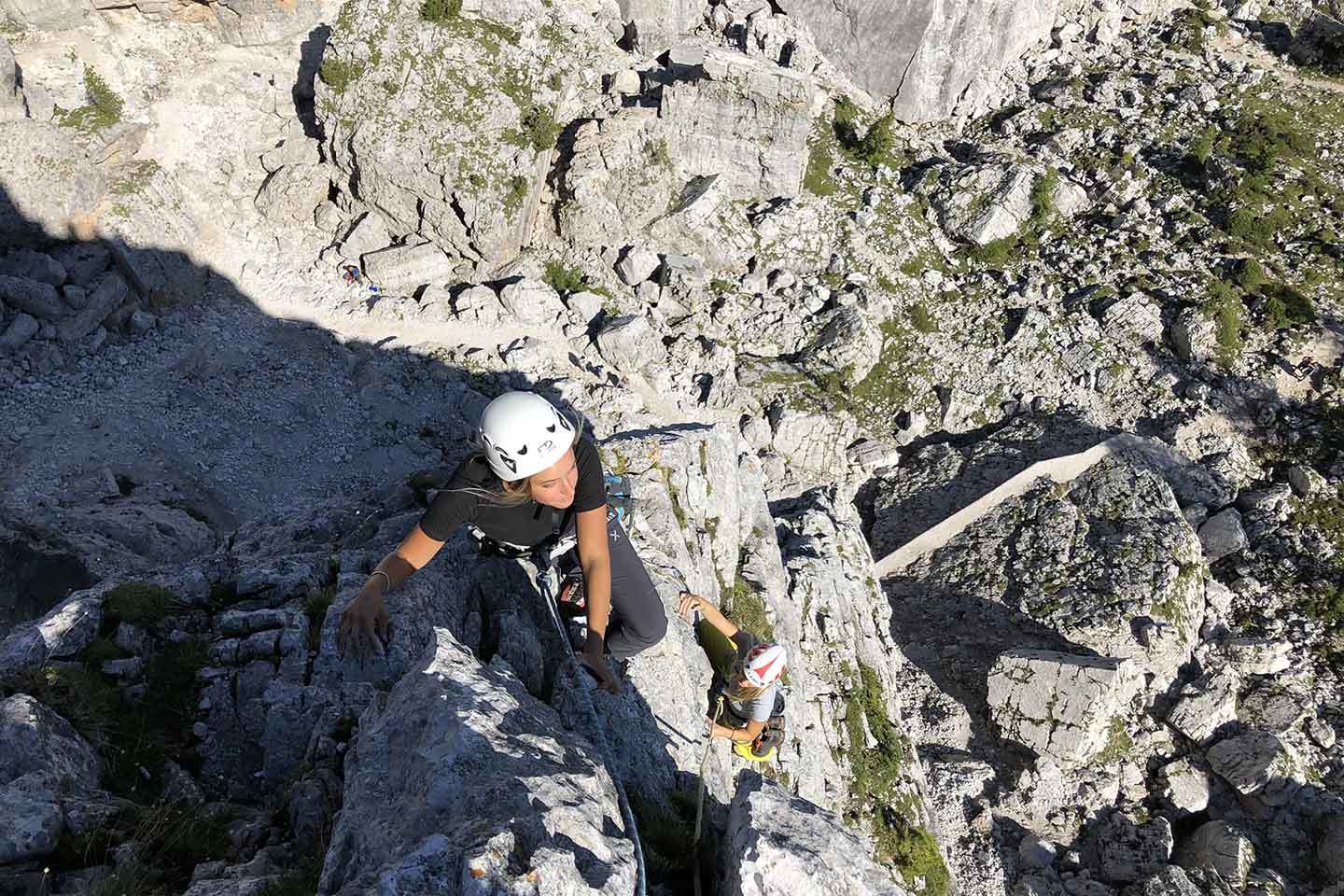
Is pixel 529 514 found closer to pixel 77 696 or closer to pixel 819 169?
pixel 77 696

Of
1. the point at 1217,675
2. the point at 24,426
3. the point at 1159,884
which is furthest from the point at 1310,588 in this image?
the point at 24,426

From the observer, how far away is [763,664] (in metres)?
8.88

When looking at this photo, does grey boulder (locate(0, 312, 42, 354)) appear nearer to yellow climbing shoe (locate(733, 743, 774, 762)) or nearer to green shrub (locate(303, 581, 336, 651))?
green shrub (locate(303, 581, 336, 651))

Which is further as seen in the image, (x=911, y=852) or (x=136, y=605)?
(x=911, y=852)

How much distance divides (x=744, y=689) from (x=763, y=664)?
0.71 m

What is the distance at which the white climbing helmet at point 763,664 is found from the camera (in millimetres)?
8859

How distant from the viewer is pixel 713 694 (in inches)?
412

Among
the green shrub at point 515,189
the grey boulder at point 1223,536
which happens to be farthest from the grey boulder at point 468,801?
the green shrub at point 515,189

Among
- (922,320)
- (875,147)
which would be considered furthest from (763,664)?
(875,147)

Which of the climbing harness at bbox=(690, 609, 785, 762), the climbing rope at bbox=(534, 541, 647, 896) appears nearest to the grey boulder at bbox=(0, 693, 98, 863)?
the climbing rope at bbox=(534, 541, 647, 896)

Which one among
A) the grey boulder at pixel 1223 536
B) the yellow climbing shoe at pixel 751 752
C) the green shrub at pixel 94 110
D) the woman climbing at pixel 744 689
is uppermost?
the woman climbing at pixel 744 689

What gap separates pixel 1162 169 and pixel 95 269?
45840 millimetres

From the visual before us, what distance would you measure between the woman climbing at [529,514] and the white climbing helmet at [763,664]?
4.51 ft

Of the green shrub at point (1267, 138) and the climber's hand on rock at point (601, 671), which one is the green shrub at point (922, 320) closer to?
the green shrub at point (1267, 138)
